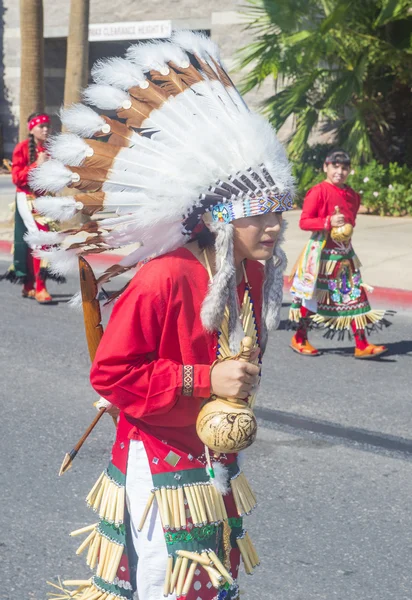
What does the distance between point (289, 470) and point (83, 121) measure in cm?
318

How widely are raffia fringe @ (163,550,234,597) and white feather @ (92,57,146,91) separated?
1.36 metres

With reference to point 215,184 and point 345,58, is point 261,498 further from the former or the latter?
point 345,58

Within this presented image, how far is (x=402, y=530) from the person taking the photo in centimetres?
472

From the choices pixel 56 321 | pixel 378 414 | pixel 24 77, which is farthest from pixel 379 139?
pixel 378 414

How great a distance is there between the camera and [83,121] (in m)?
2.81

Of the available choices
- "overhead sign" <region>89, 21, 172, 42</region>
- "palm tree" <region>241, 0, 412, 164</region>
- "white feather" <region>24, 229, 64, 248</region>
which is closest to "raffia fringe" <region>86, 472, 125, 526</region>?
"white feather" <region>24, 229, 64, 248</region>

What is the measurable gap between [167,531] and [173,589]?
0.16 m

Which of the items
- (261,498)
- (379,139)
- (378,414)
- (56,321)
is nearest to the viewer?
(261,498)

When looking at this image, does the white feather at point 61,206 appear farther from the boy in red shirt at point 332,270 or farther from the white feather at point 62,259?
the boy in red shirt at point 332,270

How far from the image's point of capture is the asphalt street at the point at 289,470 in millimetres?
→ 4301

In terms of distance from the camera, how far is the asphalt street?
4.30 m

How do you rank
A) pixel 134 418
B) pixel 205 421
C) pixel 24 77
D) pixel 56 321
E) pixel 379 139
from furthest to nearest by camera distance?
1. pixel 379 139
2. pixel 24 77
3. pixel 56 321
4. pixel 134 418
5. pixel 205 421

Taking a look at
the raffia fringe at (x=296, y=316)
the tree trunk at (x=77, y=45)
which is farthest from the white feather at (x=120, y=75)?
the tree trunk at (x=77, y=45)

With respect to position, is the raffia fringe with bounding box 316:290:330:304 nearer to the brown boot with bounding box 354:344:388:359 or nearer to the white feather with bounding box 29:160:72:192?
the brown boot with bounding box 354:344:388:359
